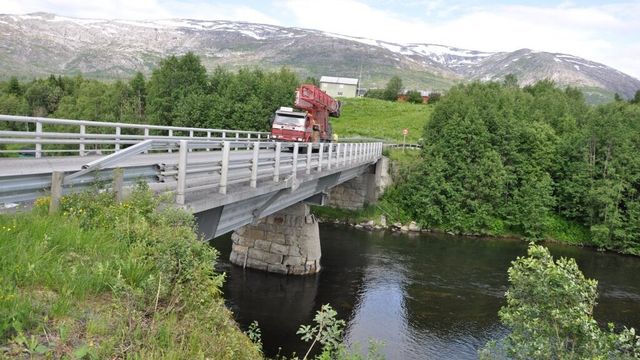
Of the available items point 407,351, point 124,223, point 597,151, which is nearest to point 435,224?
point 597,151

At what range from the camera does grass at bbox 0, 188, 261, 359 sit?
4.26m

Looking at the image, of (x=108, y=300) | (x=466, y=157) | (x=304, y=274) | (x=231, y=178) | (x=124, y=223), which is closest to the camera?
(x=108, y=300)

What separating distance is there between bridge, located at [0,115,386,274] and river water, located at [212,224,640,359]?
83.4 inches

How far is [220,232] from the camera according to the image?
1253cm

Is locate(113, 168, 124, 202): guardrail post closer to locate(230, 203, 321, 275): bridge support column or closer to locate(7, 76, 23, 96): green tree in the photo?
locate(230, 203, 321, 275): bridge support column

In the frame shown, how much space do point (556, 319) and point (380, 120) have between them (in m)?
76.4

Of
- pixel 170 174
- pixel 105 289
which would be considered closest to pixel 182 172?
pixel 170 174

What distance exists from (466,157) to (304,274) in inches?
1056

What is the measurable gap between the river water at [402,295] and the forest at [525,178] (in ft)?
24.5

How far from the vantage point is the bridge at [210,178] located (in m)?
7.76

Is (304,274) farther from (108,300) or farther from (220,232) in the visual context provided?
(108,300)

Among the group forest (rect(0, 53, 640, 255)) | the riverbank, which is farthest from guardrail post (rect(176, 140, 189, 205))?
forest (rect(0, 53, 640, 255))

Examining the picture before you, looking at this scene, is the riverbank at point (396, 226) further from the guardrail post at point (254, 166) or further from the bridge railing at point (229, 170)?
the guardrail post at point (254, 166)

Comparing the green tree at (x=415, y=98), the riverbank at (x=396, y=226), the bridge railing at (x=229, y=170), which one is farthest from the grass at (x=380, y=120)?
the bridge railing at (x=229, y=170)
